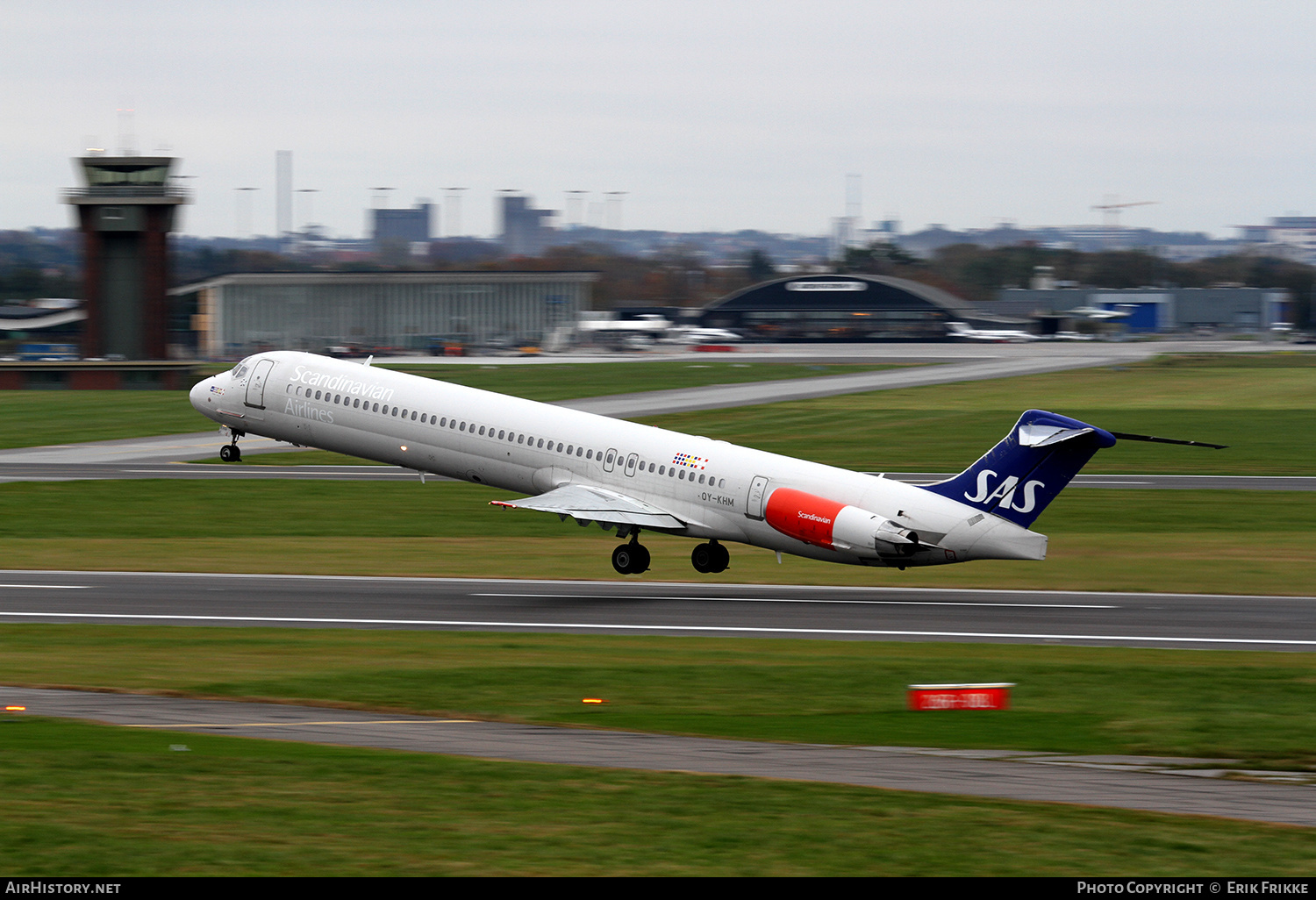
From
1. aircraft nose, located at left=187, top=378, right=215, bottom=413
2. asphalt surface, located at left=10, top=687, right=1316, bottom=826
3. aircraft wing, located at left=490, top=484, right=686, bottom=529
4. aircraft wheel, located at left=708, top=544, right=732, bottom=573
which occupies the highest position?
aircraft nose, located at left=187, top=378, right=215, bottom=413

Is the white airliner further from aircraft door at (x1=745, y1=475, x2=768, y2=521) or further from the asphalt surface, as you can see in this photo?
the asphalt surface

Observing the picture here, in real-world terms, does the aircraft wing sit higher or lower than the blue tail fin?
lower

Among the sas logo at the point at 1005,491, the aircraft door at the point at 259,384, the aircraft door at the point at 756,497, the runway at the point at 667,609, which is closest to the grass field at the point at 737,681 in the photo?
the runway at the point at 667,609

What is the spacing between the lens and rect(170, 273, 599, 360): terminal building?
519 ft

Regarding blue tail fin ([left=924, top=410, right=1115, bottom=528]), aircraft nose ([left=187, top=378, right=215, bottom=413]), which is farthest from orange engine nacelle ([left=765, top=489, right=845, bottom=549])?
aircraft nose ([left=187, top=378, right=215, bottom=413])

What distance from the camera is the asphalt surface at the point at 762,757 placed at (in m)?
17.0

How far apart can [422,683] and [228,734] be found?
4966 mm

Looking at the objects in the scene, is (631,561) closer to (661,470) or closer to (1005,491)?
(661,470)

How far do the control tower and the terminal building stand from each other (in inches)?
1354

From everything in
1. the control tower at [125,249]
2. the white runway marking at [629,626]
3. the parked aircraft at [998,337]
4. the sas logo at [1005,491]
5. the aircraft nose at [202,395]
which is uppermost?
the control tower at [125,249]

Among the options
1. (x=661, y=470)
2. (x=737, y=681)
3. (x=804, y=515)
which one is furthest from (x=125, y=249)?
(x=737, y=681)

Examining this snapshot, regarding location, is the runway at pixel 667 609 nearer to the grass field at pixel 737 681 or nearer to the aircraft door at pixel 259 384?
the grass field at pixel 737 681

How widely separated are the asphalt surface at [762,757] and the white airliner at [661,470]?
41.4 feet
